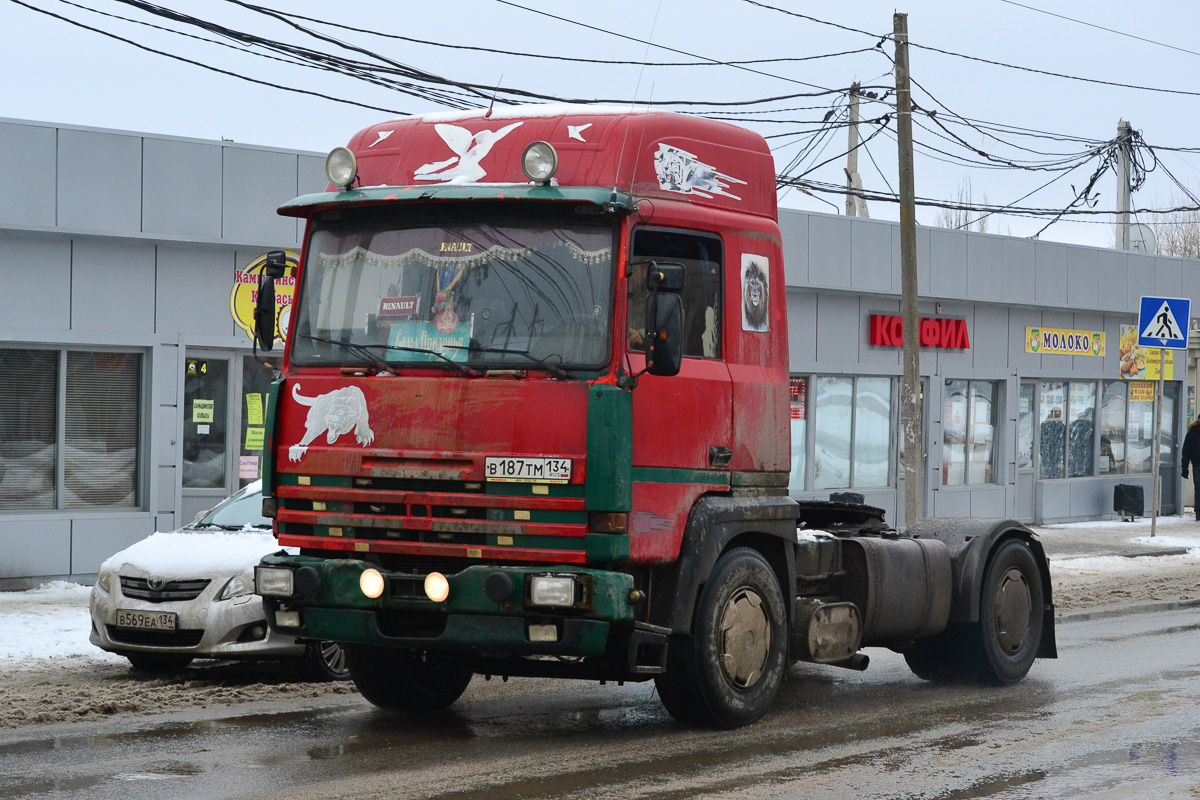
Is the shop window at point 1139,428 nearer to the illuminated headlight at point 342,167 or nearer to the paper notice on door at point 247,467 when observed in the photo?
the paper notice on door at point 247,467

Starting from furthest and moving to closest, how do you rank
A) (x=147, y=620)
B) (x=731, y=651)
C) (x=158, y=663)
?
(x=158, y=663)
(x=147, y=620)
(x=731, y=651)

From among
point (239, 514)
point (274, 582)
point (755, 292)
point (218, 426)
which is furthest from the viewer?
point (218, 426)

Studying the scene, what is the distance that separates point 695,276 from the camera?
8047mm

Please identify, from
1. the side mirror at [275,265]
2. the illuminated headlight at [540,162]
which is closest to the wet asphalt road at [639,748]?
the side mirror at [275,265]

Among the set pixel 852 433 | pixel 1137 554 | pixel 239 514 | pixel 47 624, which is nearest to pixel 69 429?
pixel 47 624

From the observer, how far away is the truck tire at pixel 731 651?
780 cm

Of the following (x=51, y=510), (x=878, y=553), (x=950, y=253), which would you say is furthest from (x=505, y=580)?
(x=950, y=253)

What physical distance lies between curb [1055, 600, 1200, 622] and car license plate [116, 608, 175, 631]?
8089mm

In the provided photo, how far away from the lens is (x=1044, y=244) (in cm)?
2547

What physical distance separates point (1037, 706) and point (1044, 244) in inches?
694

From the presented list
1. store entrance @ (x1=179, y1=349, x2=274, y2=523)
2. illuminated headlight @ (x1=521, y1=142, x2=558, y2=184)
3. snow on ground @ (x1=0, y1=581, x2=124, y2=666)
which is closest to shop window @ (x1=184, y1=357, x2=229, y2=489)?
store entrance @ (x1=179, y1=349, x2=274, y2=523)

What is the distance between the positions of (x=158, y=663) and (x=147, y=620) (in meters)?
0.62

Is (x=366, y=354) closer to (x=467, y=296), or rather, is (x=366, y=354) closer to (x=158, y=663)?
(x=467, y=296)

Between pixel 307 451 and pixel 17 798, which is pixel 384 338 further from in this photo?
pixel 17 798
